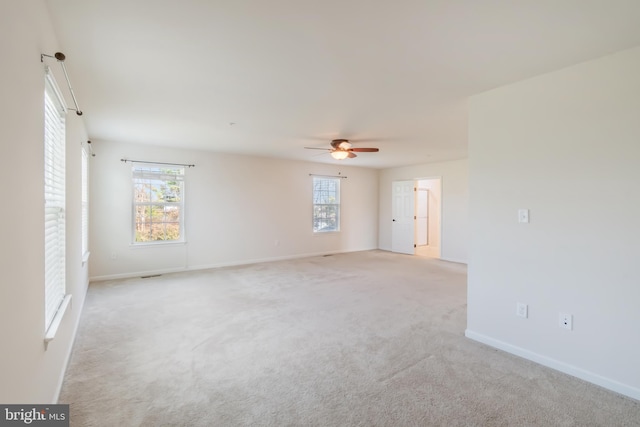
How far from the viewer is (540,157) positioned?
2604 mm

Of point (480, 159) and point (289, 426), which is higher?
point (480, 159)

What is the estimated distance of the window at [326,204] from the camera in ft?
26.1

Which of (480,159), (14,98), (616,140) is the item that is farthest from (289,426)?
(616,140)

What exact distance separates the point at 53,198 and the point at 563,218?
3883mm

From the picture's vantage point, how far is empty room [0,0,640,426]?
1707 millimetres

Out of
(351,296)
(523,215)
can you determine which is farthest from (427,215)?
(523,215)

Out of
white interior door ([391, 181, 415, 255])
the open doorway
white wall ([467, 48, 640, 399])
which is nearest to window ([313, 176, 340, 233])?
white interior door ([391, 181, 415, 255])

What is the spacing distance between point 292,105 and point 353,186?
5.37m

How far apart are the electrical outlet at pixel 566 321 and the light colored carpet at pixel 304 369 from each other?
0.38 metres

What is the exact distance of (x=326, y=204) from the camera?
322 inches

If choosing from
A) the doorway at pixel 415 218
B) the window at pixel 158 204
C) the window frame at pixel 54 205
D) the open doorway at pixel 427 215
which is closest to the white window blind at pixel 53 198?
the window frame at pixel 54 205

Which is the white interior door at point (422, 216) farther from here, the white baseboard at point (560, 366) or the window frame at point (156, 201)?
the window frame at point (156, 201)

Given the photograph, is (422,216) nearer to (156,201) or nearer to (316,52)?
(156,201)

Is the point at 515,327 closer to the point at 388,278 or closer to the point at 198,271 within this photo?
the point at 388,278
